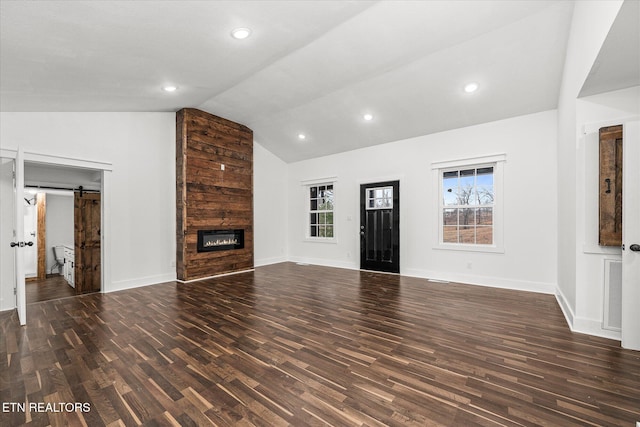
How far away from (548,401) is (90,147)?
6078 millimetres

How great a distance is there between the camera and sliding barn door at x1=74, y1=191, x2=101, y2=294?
5332 millimetres

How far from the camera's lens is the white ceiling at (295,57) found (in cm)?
233

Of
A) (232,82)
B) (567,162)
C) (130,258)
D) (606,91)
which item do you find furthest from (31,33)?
(567,162)

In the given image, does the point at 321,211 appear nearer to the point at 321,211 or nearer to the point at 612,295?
the point at 321,211

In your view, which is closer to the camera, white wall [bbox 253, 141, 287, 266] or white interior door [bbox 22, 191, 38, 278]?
white interior door [bbox 22, 191, 38, 278]

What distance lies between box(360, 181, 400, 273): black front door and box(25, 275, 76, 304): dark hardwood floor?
18.5 feet

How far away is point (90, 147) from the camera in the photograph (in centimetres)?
440

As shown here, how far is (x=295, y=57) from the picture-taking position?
3547 mm

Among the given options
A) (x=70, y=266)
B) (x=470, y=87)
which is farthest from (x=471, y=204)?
(x=70, y=266)

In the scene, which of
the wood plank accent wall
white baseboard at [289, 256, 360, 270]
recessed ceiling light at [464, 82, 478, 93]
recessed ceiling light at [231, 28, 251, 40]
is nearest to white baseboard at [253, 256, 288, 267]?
white baseboard at [289, 256, 360, 270]

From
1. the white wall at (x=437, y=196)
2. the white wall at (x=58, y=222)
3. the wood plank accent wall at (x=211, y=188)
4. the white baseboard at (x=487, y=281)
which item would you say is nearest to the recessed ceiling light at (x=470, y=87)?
the white wall at (x=437, y=196)

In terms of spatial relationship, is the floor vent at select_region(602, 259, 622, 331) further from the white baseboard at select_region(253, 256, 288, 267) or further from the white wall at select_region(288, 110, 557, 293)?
the white baseboard at select_region(253, 256, 288, 267)

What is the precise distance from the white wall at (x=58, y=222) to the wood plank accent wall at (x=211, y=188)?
13.9 ft

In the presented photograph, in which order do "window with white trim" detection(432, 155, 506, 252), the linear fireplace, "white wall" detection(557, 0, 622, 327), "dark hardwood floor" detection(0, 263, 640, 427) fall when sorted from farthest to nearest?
the linear fireplace → "window with white trim" detection(432, 155, 506, 252) → "white wall" detection(557, 0, 622, 327) → "dark hardwood floor" detection(0, 263, 640, 427)
